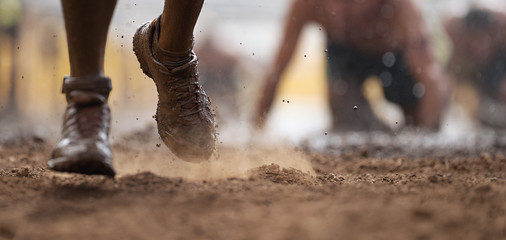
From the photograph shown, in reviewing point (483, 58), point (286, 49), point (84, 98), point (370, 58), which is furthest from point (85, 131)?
point (483, 58)

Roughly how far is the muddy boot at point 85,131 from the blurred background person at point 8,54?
18.7 ft

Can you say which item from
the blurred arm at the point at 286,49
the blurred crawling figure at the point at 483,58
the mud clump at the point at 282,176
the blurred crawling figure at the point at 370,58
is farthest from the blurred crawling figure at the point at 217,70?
the mud clump at the point at 282,176

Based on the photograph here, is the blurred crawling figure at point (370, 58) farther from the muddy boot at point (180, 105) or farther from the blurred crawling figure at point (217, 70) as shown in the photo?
the muddy boot at point (180, 105)

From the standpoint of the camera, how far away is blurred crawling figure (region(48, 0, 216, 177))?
1714mm

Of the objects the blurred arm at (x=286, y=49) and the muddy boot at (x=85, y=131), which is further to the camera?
the blurred arm at (x=286, y=49)

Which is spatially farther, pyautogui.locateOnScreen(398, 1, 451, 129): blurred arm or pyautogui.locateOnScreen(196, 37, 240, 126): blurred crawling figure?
pyautogui.locateOnScreen(196, 37, 240, 126): blurred crawling figure

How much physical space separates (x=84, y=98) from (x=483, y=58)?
4.47 m

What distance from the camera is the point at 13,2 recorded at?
24.4ft

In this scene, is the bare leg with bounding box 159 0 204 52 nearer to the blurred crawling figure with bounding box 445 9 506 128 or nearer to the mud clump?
the mud clump

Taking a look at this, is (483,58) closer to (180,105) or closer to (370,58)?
(370,58)

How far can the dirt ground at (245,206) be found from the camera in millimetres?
1096

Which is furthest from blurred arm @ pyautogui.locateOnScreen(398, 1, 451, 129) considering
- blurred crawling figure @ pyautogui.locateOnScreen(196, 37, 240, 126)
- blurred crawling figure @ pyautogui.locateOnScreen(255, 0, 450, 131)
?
blurred crawling figure @ pyautogui.locateOnScreen(196, 37, 240, 126)

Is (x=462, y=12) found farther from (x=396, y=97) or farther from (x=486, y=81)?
(x=396, y=97)

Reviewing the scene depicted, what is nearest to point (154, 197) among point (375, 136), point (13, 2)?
point (375, 136)
